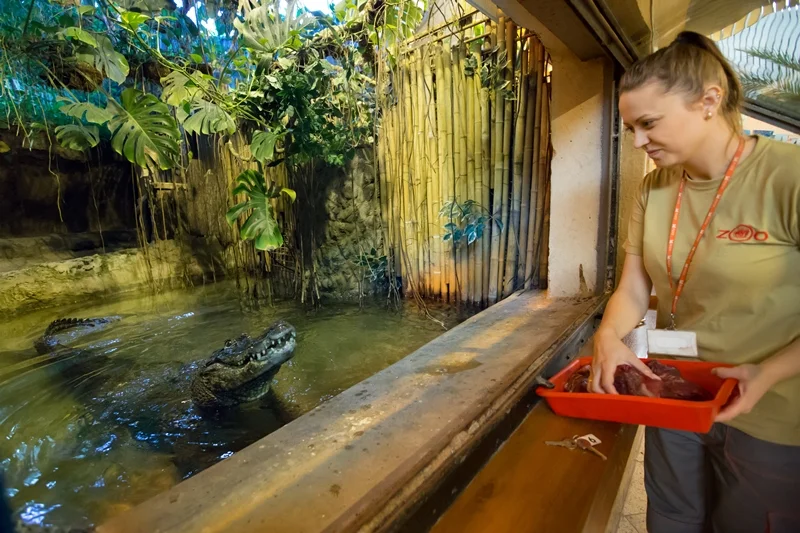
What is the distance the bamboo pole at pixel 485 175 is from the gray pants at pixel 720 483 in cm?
257

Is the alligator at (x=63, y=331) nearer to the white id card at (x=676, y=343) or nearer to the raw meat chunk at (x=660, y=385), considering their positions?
the raw meat chunk at (x=660, y=385)

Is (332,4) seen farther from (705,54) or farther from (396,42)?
(705,54)

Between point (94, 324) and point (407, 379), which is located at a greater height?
point (407, 379)

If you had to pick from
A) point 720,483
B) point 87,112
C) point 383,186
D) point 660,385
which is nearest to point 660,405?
point 660,385

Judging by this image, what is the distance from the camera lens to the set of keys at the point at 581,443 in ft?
4.14

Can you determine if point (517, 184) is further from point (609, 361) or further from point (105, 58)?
point (105, 58)

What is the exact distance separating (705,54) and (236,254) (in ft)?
20.7

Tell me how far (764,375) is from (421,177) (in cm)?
353

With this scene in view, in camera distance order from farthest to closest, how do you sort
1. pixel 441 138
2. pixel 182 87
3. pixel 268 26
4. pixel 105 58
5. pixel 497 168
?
pixel 268 26, pixel 182 87, pixel 441 138, pixel 497 168, pixel 105 58

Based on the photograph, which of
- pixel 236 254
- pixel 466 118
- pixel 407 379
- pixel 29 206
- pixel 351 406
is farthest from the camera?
pixel 29 206

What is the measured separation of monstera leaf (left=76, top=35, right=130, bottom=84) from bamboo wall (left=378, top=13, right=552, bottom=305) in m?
2.35

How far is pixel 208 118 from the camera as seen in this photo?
4.11 metres

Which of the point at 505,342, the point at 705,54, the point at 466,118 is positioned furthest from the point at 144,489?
the point at 466,118

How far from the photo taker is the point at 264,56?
4.20 m
